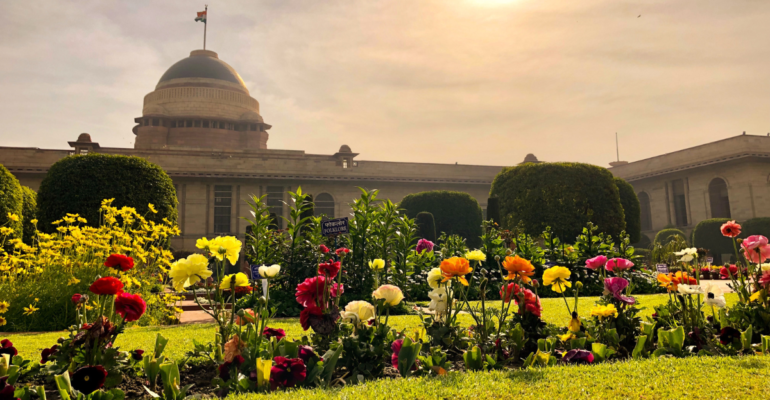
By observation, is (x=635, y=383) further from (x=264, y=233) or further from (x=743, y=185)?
(x=743, y=185)

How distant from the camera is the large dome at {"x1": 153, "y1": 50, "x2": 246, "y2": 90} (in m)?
46.4

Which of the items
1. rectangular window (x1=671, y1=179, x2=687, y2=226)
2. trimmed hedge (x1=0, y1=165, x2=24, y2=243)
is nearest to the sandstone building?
rectangular window (x1=671, y1=179, x2=687, y2=226)

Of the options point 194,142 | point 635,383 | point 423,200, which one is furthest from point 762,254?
point 194,142

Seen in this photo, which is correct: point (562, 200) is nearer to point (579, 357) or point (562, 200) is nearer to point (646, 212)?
point (579, 357)

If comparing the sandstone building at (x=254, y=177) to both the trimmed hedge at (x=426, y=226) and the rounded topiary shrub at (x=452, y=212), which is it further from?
the trimmed hedge at (x=426, y=226)

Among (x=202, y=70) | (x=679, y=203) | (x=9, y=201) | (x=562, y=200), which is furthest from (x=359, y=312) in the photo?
(x=202, y=70)

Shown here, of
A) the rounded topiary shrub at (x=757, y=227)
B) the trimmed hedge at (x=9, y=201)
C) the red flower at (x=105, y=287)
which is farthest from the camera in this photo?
the rounded topiary shrub at (x=757, y=227)

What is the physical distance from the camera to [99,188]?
508 inches

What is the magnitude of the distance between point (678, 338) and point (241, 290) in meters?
3.02

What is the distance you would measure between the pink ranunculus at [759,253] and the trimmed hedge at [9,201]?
35.7 feet

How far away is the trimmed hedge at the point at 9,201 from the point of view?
9102 millimetres

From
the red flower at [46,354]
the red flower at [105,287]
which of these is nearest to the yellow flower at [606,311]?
the red flower at [105,287]

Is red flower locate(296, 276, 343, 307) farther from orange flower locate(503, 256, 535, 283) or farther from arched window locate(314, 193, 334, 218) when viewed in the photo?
arched window locate(314, 193, 334, 218)

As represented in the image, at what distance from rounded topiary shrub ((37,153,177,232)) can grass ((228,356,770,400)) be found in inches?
441
